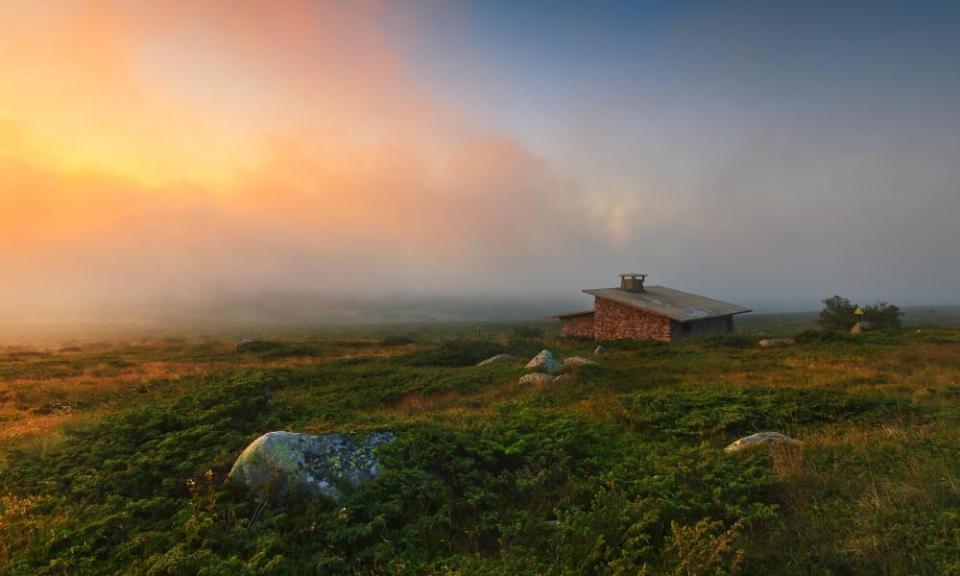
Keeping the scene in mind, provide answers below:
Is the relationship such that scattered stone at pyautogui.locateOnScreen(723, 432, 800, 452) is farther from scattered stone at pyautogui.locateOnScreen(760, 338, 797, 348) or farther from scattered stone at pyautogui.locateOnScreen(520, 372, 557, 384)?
scattered stone at pyautogui.locateOnScreen(760, 338, 797, 348)

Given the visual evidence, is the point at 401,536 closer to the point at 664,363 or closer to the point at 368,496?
the point at 368,496

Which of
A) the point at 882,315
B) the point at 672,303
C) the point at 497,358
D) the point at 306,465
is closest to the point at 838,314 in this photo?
the point at 882,315

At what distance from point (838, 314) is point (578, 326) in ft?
97.2

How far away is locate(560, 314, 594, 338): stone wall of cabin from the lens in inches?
1437

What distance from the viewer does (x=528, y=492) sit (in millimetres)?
6613

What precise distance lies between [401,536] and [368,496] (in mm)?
972

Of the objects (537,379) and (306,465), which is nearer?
(306,465)

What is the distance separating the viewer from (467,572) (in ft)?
15.0

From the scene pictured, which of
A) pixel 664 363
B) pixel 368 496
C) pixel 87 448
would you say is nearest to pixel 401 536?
pixel 368 496

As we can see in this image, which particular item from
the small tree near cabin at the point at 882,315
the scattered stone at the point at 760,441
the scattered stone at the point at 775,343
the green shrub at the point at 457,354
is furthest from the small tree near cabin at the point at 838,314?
the scattered stone at the point at 760,441

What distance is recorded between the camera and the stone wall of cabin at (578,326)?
120ft

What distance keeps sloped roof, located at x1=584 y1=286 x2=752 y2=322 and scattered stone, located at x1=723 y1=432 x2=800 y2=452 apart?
889 inches

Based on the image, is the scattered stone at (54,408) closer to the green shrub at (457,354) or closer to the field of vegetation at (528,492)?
the field of vegetation at (528,492)

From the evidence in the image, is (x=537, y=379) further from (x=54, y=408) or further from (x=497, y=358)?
(x=54, y=408)
